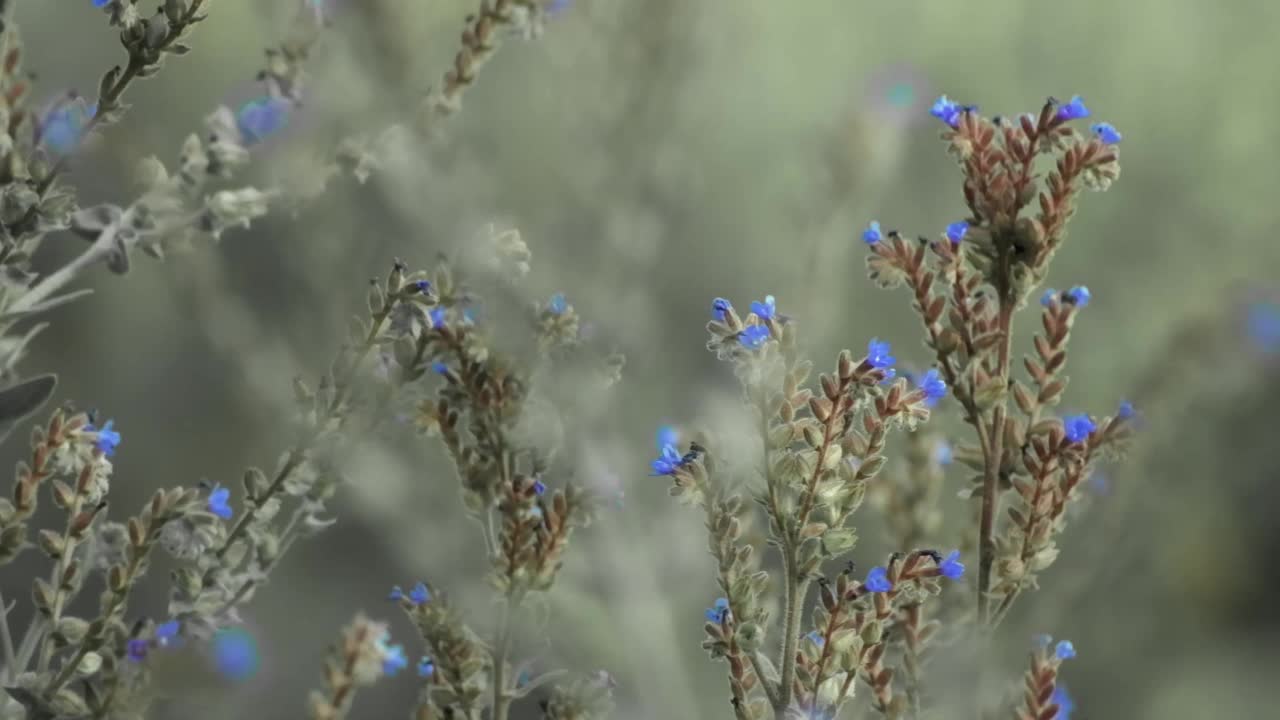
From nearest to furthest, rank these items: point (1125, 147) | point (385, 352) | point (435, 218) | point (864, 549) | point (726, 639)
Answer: point (726, 639) → point (385, 352) → point (435, 218) → point (864, 549) → point (1125, 147)

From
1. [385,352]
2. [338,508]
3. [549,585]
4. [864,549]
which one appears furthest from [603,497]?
[338,508]

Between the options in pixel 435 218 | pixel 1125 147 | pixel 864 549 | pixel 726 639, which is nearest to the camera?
pixel 726 639

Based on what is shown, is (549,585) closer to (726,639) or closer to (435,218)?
(726,639)

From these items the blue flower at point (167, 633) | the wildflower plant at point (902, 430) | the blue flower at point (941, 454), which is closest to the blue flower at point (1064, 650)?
the wildflower plant at point (902, 430)

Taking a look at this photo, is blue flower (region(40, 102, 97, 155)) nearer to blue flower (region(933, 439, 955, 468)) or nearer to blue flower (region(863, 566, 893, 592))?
blue flower (region(863, 566, 893, 592))


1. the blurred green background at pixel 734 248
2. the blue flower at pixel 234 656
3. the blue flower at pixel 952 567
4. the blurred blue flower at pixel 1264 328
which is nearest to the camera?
the blue flower at pixel 952 567

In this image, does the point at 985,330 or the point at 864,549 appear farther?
the point at 864,549

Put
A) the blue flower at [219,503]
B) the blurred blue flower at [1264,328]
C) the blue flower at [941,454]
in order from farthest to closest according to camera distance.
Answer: the blurred blue flower at [1264,328], the blue flower at [941,454], the blue flower at [219,503]

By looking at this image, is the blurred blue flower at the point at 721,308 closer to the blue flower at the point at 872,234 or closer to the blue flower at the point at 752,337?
the blue flower at the point at 752,337
